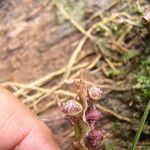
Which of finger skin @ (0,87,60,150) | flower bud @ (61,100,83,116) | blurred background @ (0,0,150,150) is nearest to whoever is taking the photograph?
flower bud @ (61,100,83,116)

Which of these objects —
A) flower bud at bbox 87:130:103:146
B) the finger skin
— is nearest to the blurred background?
the finger skin

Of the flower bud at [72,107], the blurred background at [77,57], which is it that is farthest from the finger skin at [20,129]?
the flower bud at [72,107]

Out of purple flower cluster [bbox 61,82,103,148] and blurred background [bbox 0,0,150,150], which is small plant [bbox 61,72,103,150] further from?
blurred background [bbox 0,0,150,150]

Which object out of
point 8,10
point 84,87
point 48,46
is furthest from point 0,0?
point 84,87

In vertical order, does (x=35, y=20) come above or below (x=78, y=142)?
above

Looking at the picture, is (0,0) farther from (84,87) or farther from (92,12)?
(84,87)

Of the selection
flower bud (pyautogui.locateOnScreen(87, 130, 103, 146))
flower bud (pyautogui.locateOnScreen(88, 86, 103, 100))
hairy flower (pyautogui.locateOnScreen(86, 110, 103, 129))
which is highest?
flower bud (pyautogui.locateOnScreen(88, 86, 103, 100))

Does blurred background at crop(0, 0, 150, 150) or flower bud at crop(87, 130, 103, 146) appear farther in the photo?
blurred background at crop(0, 0, 150, 150)
